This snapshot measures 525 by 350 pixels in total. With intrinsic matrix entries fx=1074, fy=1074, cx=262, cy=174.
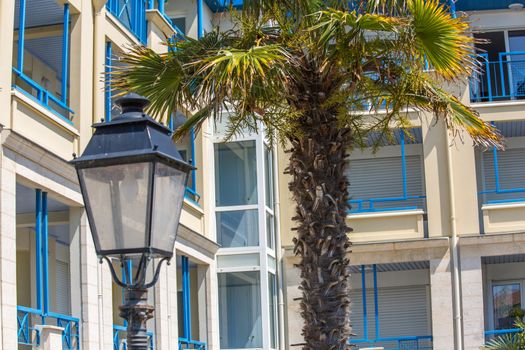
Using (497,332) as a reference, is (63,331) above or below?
above

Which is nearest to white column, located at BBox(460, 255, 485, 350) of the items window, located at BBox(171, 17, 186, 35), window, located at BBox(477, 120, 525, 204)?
window, located at BBox(477, 120, 525, 204)

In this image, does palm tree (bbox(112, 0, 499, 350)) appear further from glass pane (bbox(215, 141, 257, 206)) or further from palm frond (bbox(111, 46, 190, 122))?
glass pane (bbox(215, 141, 257, 206))

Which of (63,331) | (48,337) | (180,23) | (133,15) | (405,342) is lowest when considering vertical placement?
(405,342)

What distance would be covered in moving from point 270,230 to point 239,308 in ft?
7.82

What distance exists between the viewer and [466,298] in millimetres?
27641

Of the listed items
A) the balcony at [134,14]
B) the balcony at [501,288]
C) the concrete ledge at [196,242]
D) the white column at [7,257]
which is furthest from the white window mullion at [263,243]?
the white column at [7,257]

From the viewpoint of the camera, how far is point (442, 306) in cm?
2784

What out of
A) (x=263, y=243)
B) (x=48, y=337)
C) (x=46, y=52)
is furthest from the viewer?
(x=263, y=243)

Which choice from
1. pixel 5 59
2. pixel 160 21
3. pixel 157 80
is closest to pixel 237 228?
pixel 160 21

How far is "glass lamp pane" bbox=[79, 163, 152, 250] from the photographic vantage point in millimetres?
6762

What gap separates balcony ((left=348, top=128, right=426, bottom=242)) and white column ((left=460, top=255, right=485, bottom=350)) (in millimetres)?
1645

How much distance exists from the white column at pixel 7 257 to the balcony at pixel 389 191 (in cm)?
1421

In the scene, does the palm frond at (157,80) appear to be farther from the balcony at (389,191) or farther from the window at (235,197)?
the balcony at (389,191)

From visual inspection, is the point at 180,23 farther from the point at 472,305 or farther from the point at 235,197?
the point at 472,305
